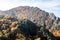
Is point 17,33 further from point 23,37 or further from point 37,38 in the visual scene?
point 37,38

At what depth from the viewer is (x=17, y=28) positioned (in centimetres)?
6981

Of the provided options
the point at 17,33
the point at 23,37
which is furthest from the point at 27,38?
the point at 17,33

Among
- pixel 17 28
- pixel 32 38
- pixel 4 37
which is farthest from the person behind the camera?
pixel 17 28

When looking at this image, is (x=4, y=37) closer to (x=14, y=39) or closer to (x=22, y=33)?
(x=14, y=39)

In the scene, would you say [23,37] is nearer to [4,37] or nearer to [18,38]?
[18,38]

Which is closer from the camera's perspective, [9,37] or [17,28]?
[9,37]

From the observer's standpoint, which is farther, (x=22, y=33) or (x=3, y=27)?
(x=3, y=27)

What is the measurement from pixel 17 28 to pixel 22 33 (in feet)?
14.3

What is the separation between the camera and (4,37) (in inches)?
2359

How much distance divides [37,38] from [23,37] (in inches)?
229

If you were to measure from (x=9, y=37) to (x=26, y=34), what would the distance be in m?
9.14

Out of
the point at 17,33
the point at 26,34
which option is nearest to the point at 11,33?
the point at 17,33

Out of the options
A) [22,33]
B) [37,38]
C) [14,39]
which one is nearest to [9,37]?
[14,39]

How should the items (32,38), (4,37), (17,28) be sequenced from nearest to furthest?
(4,37) → (32,38) → (17,28)
